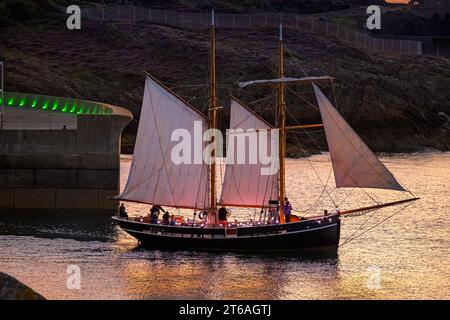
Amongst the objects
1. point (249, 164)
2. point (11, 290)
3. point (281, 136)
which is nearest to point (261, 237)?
point (249, 164)

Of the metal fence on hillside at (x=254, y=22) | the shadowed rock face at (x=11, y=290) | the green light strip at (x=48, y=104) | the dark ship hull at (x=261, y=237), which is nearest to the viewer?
the shadowed rock face at (x=11, y=290)

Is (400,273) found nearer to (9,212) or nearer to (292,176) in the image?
(9,212)

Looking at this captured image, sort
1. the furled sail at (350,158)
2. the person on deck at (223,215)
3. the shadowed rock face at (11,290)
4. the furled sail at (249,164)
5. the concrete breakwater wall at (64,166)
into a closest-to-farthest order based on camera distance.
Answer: the shadowed rock face at (11,290), the furled sail at (350,158), the person on deck at (223,215), the furled sail at (249,164), the concrete breakwater wall at (64,166)

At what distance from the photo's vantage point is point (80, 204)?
69562 mm

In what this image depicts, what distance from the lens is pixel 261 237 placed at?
60.2m

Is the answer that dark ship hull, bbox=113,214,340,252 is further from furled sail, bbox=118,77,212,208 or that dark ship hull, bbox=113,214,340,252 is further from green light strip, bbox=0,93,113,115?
green light strip, bbox=0,93,113,115

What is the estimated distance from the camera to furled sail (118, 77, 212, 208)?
206ft

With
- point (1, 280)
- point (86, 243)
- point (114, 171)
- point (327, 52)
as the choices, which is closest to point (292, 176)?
point (114, 171)

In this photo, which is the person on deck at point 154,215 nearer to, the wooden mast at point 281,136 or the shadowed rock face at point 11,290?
the wooden mast at point 281,136

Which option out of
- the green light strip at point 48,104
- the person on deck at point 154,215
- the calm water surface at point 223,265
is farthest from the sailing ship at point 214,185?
the green light strip at point 48,104

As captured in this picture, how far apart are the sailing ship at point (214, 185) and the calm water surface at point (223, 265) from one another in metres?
0.97

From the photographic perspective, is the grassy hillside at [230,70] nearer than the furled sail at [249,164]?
No

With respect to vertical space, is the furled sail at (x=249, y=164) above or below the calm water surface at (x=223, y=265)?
above

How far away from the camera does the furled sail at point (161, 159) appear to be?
6288 centimetres
